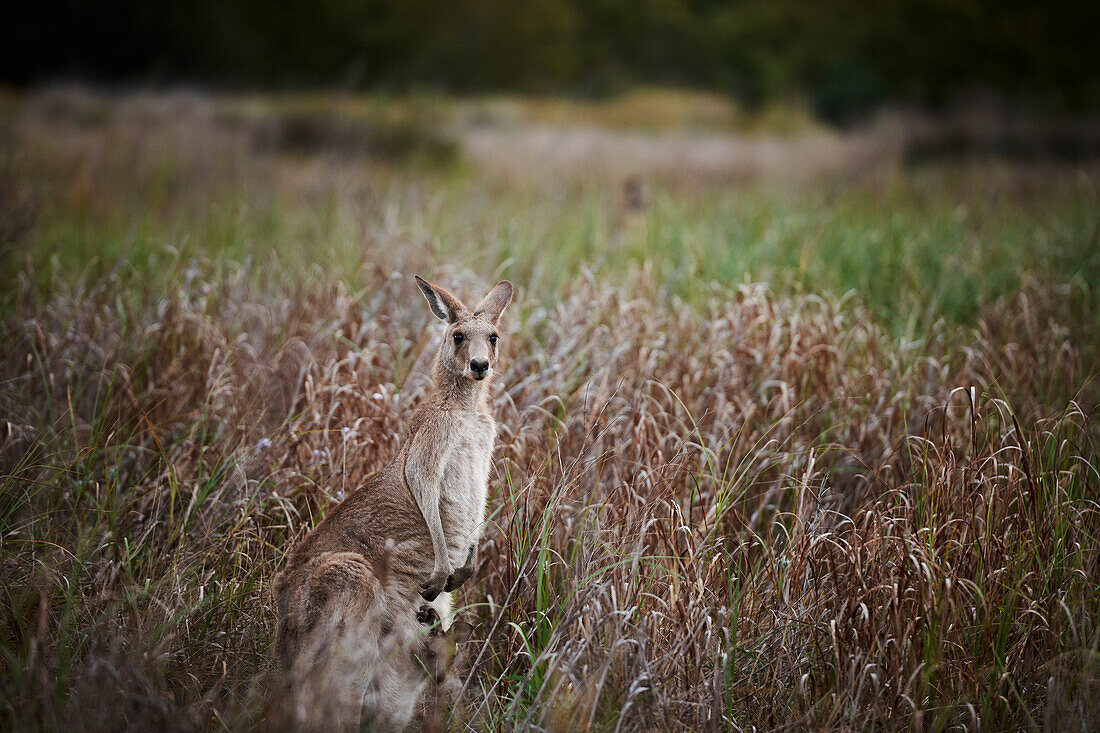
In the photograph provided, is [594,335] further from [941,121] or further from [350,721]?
[941,121]

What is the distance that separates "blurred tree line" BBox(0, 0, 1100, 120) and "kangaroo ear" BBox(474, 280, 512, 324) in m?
13.4

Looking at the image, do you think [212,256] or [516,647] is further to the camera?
[212,256]

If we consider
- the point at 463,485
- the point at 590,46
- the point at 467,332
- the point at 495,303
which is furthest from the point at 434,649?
the point at 590,46

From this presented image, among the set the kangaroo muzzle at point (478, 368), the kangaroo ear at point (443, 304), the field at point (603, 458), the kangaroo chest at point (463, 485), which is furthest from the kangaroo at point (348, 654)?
the kangaroo ear at point (443, 304)

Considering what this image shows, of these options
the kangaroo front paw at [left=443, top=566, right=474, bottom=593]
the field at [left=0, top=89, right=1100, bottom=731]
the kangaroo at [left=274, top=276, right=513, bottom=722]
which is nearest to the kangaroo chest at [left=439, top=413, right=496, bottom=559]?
the kangaroo at [left=274, top=276, right=513, bottom=722]

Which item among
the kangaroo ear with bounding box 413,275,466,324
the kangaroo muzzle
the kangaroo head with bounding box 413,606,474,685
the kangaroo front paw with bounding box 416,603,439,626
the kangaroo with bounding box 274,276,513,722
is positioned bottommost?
the kangaroo head with bounding box 413,606,474,685

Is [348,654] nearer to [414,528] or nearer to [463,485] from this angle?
[414,528]

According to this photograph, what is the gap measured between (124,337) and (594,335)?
2311mm

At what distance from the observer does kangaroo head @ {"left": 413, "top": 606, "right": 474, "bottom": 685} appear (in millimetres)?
2344

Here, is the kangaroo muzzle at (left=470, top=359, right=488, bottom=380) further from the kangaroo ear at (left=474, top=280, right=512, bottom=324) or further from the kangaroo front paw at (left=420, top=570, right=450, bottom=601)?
the kangaroo front paw at (left=420, top=570, right=450, bottom=601)

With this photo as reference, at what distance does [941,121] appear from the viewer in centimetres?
1528

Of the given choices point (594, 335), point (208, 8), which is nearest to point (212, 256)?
point (594, 335)

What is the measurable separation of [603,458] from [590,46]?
19.6m

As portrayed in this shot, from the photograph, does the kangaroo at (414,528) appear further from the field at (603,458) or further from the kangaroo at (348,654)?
the field at (603,458)
